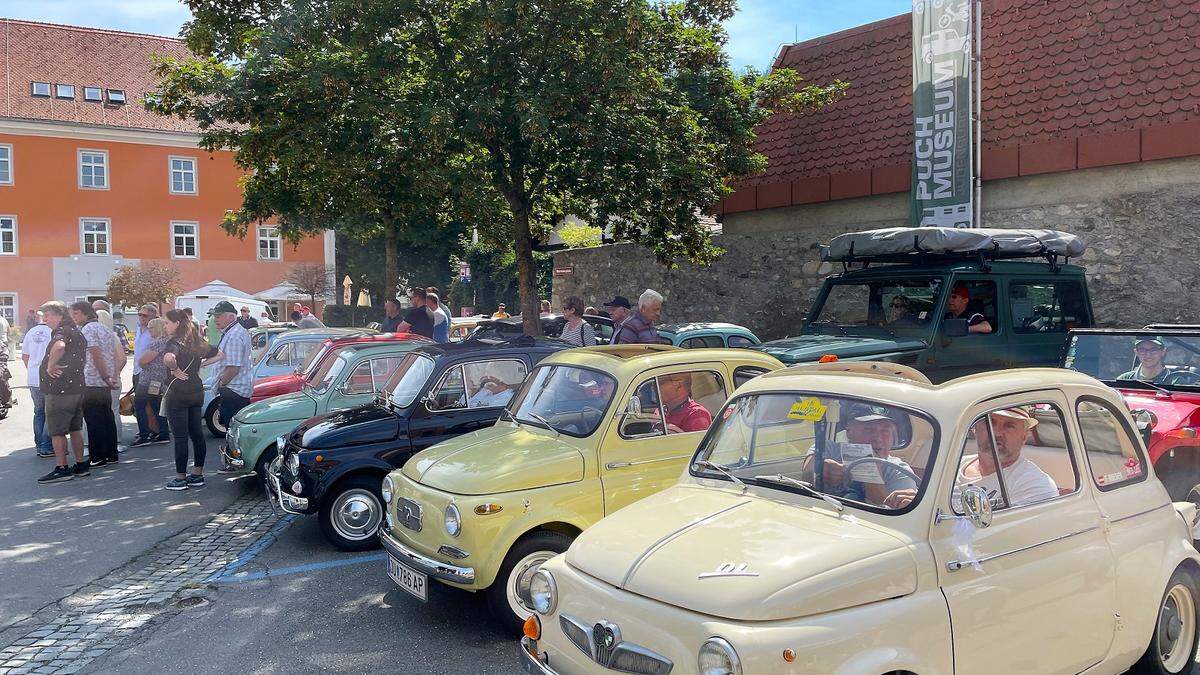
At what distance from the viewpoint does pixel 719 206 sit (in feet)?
59.1

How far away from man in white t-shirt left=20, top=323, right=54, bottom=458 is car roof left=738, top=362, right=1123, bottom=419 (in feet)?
32.7

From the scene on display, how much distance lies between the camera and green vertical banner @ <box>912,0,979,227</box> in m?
13.8

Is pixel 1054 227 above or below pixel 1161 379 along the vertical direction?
above

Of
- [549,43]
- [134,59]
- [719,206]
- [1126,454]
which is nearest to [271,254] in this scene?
[134,59]

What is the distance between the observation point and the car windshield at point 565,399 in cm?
578

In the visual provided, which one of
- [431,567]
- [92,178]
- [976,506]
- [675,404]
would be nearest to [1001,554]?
[976,506]

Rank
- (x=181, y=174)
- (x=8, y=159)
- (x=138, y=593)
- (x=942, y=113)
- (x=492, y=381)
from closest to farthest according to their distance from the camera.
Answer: (x=138, y=593) → (x=492, y=381) → (x=942, y=113) → (x=8, y=159) → (x=181, y=174)

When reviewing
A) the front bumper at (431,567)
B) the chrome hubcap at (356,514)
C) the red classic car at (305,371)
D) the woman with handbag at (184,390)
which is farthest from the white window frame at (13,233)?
the front bumper at (431,567)

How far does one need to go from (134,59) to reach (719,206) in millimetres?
38119

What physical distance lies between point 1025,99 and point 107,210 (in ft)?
Answer: 135

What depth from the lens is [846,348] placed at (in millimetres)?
8461

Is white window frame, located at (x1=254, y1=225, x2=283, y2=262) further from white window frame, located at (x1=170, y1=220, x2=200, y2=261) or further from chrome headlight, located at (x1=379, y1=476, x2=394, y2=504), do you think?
chrome headlight, located at (x1=379, y1=476, x2=394, y2=504)

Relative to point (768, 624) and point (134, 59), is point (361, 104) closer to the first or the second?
point (768, 624)

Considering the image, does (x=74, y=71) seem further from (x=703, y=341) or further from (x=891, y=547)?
(x=891, y=547)
